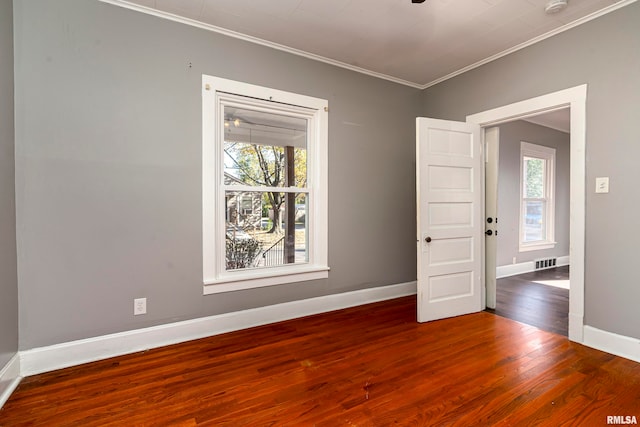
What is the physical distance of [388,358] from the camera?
2.42 meters

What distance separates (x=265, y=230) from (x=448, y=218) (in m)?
1.95

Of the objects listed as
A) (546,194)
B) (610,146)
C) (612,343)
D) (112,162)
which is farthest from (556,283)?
(112,162)

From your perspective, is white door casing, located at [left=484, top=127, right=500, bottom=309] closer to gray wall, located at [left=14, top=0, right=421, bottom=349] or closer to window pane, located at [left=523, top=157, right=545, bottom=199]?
gray wall, located at [left=14, top=0, right=421, bottom=349]

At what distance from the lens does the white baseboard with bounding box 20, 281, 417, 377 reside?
2244 mm

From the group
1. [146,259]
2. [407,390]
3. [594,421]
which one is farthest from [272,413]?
[594,421]

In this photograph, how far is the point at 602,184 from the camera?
2545mm

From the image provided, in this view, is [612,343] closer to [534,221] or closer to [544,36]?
[544,36]

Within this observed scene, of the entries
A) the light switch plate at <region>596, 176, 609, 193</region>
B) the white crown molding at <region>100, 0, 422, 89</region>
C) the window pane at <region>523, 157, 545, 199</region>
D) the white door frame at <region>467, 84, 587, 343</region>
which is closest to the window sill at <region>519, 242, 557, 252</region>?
the window pane at <region>523, 157, 545, 199</region>

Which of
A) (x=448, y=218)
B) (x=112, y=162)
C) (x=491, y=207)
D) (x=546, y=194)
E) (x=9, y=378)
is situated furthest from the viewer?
(x=546, y=194)

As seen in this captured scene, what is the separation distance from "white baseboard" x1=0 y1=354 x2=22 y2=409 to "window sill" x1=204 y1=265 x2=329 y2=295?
1281mm

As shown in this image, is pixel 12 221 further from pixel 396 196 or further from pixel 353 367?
pixel 396 196

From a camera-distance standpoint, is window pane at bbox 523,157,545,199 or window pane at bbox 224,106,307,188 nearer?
window pane at bbox 224,106,307,188

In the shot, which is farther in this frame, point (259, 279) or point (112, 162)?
point (259, 279)

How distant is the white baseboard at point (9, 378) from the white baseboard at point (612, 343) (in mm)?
4212
